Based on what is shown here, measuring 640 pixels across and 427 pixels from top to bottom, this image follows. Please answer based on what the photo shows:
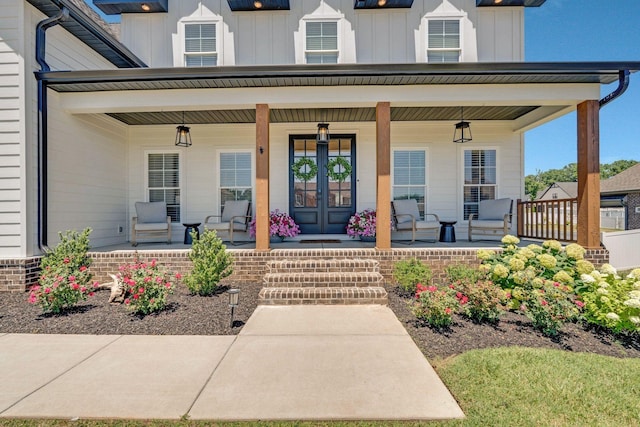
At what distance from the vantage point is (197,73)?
488cm

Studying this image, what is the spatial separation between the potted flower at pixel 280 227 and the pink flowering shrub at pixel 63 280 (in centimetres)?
325

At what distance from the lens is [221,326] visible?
140 inches

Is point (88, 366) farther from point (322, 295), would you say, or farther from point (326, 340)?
point (322, 295)

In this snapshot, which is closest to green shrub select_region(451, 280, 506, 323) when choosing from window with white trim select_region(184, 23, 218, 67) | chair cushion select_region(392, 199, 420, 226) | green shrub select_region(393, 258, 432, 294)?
green shrub select_region(393, 258, 432, 294)

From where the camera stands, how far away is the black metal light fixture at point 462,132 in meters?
6.78

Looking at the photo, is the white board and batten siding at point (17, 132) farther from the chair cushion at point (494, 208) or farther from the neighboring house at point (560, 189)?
the neighboring house at point (560, 189)

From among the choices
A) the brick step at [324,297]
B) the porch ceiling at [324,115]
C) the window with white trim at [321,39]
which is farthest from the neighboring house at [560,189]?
the brick step at [324,297]

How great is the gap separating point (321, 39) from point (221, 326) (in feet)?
22.4

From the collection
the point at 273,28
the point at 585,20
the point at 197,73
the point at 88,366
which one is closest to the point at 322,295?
the point at 88,366

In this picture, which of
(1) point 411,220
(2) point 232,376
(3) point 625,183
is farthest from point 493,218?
(3) point 625,183

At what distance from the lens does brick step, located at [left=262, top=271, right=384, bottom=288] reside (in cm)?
456

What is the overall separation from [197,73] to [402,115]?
14.2 ft

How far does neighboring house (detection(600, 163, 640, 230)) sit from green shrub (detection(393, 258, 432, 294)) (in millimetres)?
18750

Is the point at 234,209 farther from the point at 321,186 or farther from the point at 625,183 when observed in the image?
the point at 625,183
